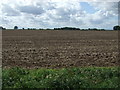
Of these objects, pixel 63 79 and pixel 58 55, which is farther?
pixel 58 55

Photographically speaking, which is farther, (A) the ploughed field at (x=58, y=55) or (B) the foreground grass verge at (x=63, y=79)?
(A) the ploughed field at (x=58, y=55)

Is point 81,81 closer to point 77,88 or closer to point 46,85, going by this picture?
point 77,88

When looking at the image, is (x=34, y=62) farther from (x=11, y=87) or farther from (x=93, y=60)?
(x=11, y=87)

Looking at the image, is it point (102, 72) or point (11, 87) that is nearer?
point (11, 87)

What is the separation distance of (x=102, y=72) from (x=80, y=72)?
2.50 feet

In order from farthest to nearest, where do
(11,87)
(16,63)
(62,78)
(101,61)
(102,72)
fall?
(101,61) < (16,63) < (102,72) < (62,78) < (11,87)

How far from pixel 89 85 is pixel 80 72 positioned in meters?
1.36

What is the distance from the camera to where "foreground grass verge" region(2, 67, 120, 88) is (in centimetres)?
747

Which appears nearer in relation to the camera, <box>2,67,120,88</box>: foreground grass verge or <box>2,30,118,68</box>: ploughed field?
<box>2,67,120,88</box>: foreground grass verge

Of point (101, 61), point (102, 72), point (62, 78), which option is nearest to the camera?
point (62, 78)

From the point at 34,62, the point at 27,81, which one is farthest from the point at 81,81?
the point at 34,62

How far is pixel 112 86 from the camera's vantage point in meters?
7.54

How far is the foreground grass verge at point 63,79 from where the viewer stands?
24.5 ft

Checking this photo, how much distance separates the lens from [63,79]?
7.73 m
